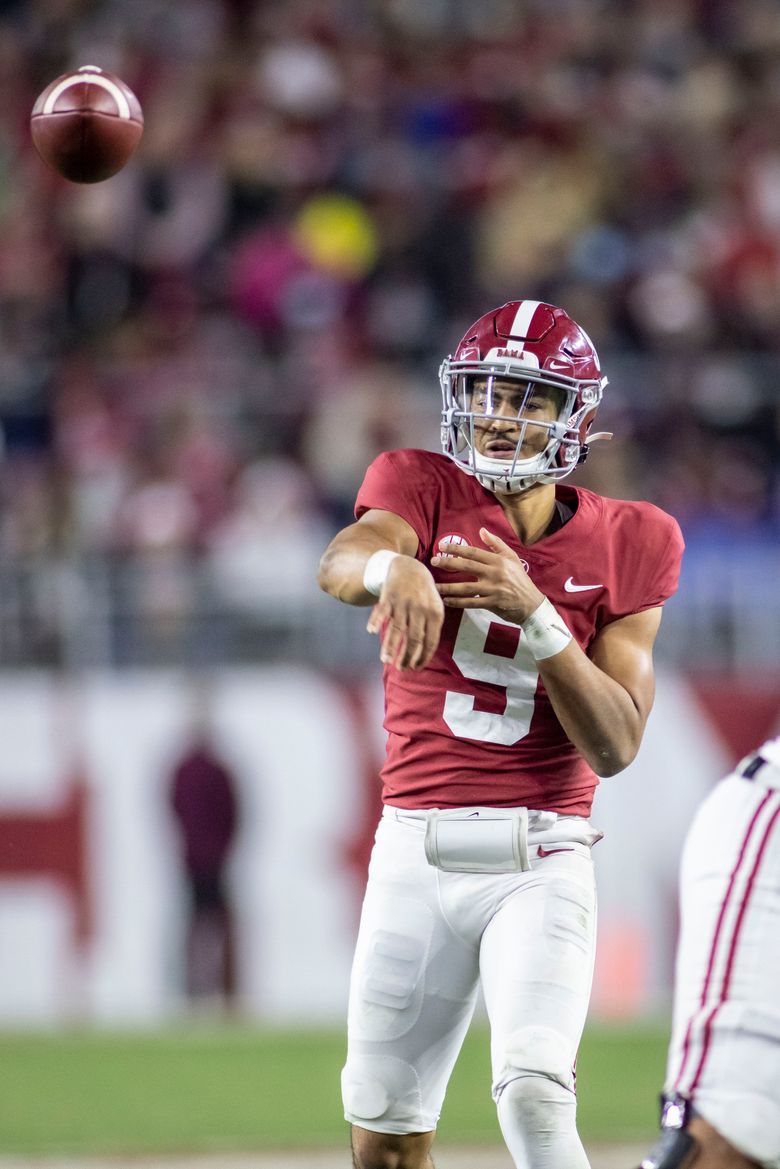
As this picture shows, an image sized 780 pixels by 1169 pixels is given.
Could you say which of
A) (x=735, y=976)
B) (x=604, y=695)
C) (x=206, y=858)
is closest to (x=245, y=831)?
(x=206, y=858)

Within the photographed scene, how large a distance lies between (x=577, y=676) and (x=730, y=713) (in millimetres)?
6348

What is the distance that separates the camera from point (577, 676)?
3.78m

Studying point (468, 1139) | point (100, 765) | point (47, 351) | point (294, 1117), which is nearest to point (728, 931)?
point (468, 1139)

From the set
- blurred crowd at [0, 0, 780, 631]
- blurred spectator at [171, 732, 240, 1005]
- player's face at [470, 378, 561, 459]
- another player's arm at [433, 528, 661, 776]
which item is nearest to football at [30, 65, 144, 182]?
player's face at [470, 378, 561, 459]

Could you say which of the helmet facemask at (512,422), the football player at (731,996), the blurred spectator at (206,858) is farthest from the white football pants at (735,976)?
the blurred spectator at (206,858)

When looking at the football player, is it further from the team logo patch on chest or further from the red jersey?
the team logo patch on chest

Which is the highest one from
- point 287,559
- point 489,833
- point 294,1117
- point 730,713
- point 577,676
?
point 577,676

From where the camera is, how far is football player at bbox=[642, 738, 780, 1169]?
3.24 meters

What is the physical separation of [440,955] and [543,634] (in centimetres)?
76

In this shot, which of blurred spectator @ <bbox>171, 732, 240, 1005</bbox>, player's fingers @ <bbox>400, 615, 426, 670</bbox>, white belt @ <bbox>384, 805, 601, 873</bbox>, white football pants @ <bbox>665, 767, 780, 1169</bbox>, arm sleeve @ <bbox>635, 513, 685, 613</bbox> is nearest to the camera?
white football pants @ <bbox>665, 767, 780, 1169</bbox>

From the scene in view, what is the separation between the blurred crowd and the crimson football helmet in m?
5.08

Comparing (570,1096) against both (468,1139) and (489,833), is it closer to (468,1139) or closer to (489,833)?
(489,833)

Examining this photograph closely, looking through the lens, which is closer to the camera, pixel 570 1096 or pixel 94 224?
pixel 570 1096

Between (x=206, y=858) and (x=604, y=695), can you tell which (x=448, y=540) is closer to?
(x=604, y=695)
